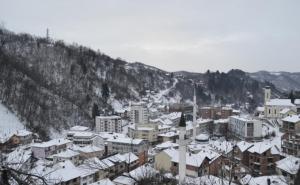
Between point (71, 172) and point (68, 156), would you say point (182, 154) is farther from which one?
point (68, 156)

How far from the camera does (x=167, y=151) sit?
71.4 ft

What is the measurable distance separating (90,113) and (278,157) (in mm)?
30636

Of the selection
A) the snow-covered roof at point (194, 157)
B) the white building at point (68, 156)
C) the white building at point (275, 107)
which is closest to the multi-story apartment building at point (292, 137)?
the snow-covered roof at point (194, 157)

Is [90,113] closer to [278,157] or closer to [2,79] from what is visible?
[2,79]

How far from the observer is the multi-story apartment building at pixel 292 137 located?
2280cm

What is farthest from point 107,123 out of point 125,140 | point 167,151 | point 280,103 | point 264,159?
point 280,103

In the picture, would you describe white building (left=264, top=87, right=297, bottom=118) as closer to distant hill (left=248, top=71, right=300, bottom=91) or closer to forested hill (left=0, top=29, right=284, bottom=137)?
forested hill (left=0, top=29, right=284, bottom=137)

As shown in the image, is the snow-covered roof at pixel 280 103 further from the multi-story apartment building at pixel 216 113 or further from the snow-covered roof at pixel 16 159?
the snow-covered roof at pixel 16 159

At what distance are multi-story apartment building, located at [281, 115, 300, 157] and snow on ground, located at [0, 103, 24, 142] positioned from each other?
2516cm

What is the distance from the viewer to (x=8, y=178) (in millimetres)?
1990

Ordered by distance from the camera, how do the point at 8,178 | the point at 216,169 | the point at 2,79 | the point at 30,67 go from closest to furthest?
the point at 8,178, the point at 216,169, the point at 2,79, the point at 30,67

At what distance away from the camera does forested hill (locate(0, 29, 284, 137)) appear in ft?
131

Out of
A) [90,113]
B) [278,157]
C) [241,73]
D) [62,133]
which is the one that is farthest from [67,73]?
[241,73]

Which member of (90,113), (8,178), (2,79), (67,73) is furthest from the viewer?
(67,73)
